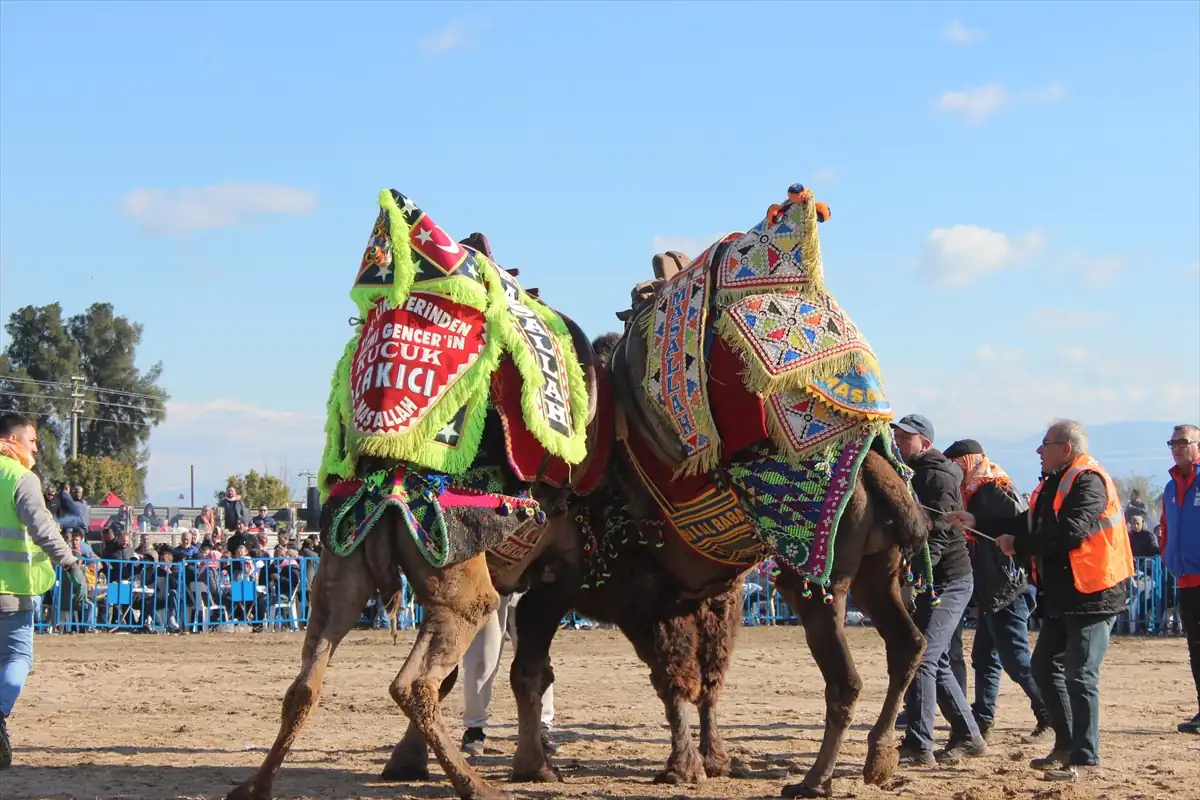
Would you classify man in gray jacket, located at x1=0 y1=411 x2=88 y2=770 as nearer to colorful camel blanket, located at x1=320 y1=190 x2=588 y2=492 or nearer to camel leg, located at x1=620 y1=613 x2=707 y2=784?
colorful camel blanket, located at x1=320 y1=190 x2=588 y2=492

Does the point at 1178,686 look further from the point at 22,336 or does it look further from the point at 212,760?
the point at 22,336

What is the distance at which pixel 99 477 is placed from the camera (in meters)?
51.3

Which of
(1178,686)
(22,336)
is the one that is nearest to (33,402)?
(22,336)

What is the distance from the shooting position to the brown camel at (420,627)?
612 cm

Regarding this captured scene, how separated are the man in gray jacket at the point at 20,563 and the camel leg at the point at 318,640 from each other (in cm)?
224

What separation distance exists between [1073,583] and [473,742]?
11.9 feet

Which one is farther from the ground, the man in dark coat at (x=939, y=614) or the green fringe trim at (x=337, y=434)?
the green fringe trim at (x=337, y=434)

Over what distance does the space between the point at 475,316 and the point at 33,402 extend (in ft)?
182

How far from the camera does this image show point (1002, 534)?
27.0 ft

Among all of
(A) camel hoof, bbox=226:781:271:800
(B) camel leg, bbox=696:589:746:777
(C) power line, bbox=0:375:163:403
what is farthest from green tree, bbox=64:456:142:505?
(A) camel hoof, bbox=226:781:271:800

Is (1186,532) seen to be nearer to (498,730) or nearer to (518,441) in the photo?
(498,730)

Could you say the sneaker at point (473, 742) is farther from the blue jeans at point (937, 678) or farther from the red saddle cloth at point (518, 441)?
the blue jeans at point (937, 678)

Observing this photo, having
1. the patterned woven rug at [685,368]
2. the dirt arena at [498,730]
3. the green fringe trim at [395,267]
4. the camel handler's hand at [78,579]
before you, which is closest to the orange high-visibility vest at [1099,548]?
the dirt arena at [498,730]

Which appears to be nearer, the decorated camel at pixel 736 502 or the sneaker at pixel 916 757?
the decorated camel at pixel 736 502
